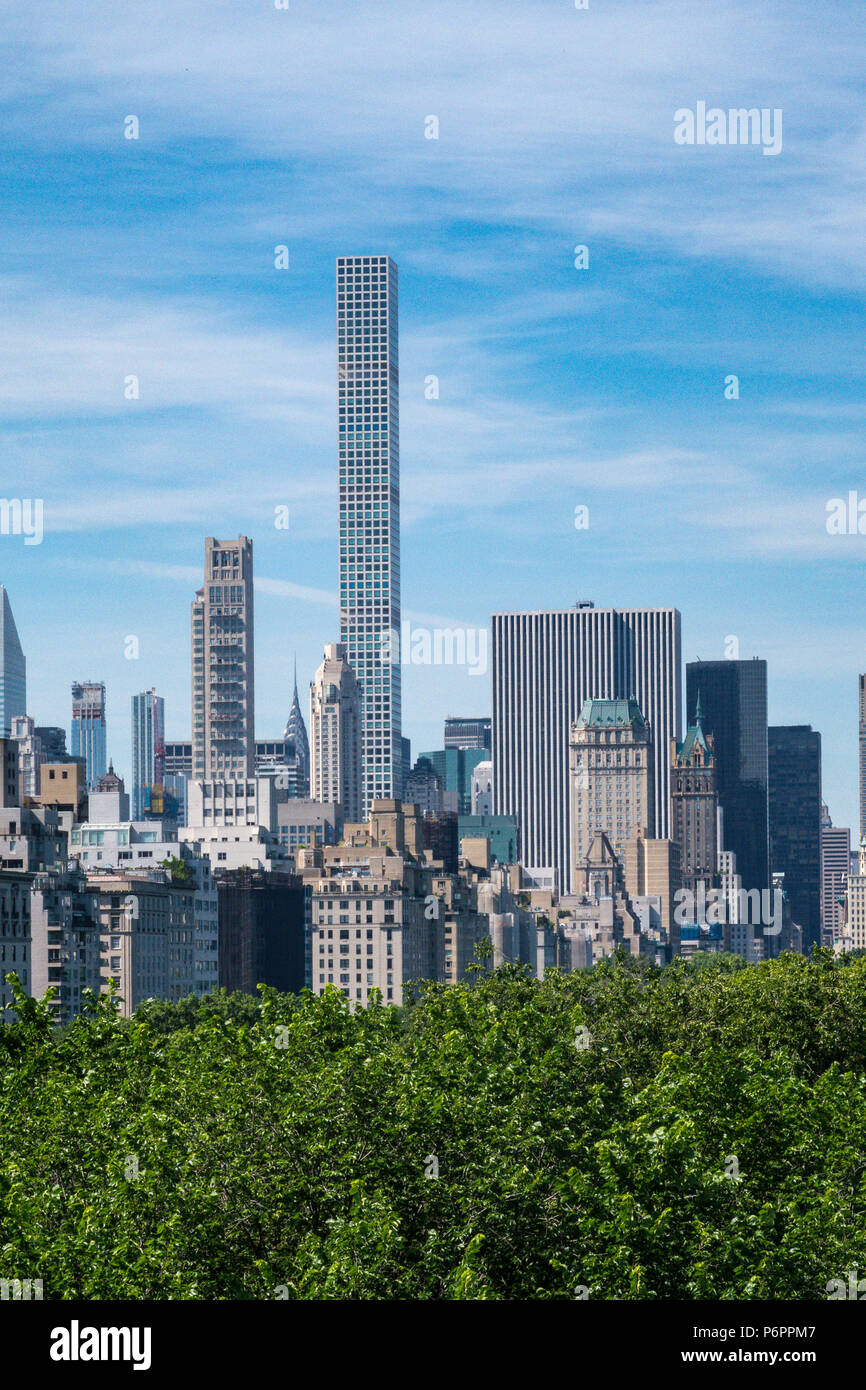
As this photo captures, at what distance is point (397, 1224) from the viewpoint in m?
32.1

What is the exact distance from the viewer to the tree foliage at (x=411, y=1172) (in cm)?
3209

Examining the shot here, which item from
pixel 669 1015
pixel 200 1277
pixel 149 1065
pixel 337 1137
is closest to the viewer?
pixel 200 1277

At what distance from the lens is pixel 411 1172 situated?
120ft

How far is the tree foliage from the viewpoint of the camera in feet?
105
